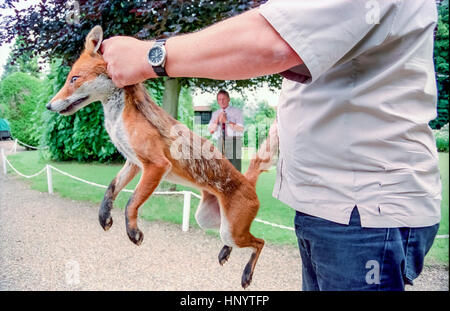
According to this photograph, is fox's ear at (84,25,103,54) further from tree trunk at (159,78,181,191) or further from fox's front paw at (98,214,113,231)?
fox's front paw at (98,214,113,231)

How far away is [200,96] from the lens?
1.00 metres

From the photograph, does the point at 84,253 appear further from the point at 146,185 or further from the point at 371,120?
the point at 371,120

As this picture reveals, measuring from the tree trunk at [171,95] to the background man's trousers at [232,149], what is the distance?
155 millimetres

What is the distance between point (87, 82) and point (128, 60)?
6.2 inches

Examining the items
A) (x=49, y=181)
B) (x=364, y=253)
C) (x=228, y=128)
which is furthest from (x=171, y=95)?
(x=364, y=253)

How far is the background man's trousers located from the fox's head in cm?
36

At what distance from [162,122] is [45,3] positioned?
0.46 meters

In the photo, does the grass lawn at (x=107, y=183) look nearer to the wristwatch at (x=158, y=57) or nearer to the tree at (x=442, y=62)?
the tree at (x=442, y=62)

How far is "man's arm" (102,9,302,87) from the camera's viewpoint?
0.47 metres

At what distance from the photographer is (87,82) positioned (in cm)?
70

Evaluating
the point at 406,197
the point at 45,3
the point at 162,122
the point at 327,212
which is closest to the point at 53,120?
the point at 45,3

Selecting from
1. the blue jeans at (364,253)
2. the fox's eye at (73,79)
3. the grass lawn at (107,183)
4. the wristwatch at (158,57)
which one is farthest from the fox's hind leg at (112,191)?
the blue jeans at (364,253)

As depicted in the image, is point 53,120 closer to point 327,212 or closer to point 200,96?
point 200,96

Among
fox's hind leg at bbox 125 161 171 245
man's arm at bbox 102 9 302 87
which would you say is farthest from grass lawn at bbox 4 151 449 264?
man's arm at bbox 102 9 302 87
